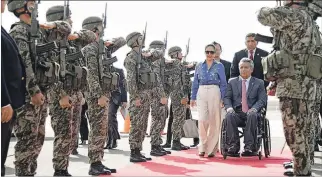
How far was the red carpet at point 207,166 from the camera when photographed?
16.4 ft

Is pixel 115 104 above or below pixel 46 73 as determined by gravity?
below

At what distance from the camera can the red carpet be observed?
16.4 feet

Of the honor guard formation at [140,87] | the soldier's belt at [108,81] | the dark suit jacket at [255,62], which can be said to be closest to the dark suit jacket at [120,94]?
the honor guard formation at [140,87]

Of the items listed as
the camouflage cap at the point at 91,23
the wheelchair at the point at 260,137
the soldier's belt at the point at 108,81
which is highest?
the camouflage cap at the point at 91,23

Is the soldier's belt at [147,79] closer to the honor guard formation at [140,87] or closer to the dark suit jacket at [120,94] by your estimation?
the honor guard formation at [140,87]

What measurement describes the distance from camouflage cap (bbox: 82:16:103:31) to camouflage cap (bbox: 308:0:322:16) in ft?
8.56

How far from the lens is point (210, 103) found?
675cm

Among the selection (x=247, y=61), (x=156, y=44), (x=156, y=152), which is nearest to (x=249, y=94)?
(x=247, y=61)

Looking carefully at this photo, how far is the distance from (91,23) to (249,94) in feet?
9.38

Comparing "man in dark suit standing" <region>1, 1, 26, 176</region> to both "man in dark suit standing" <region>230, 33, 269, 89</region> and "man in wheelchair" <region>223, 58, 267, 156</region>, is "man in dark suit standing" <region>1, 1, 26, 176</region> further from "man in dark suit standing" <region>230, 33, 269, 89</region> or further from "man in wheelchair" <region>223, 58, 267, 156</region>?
"man in dark suit standing" <region>230, 33, 269, 89</region>

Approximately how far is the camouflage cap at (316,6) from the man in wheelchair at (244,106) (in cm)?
229

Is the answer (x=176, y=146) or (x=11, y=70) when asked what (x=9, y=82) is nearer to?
(x=11, y=70)

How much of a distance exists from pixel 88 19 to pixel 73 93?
1.08 metres

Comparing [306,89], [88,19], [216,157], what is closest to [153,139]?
[216,157]
